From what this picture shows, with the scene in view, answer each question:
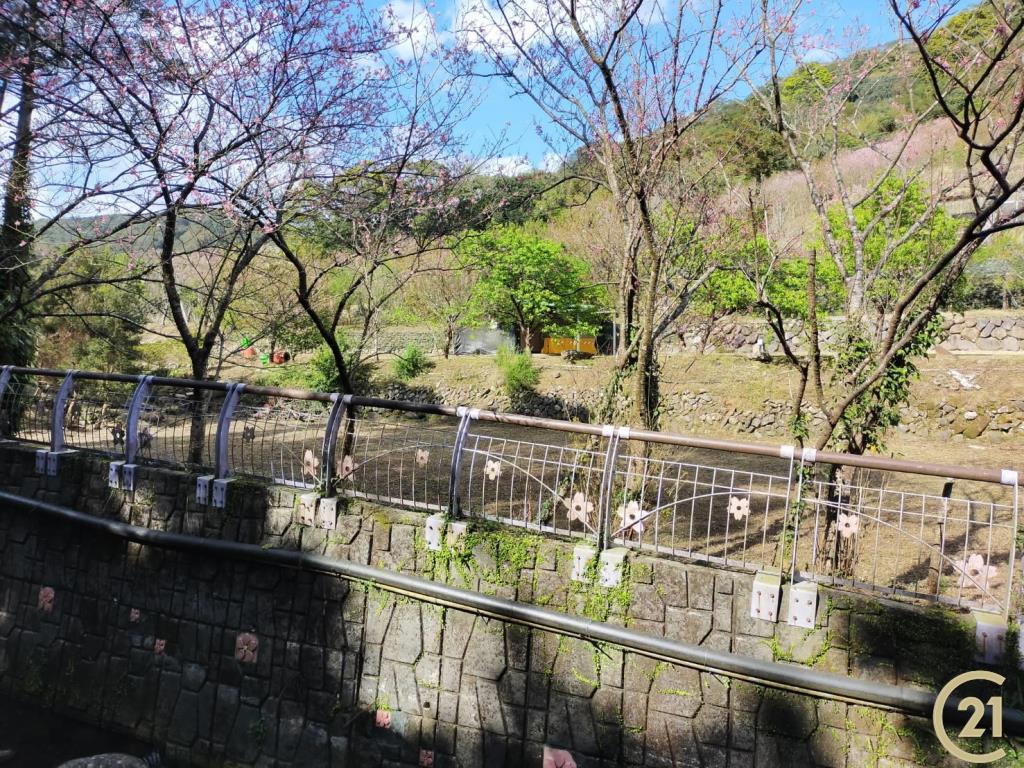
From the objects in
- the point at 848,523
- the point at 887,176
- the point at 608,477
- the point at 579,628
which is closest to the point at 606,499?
the point at 608,477

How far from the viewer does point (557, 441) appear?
12.3m

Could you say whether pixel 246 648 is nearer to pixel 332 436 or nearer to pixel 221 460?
pixel 221 460

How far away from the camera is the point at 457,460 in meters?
4.43

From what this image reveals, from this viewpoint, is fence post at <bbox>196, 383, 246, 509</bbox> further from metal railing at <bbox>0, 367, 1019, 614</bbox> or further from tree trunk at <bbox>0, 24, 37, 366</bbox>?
tree trunk at <bbox>0, 24, 37, 366</bbox>

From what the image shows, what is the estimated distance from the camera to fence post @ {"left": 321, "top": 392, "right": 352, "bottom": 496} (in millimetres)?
4812

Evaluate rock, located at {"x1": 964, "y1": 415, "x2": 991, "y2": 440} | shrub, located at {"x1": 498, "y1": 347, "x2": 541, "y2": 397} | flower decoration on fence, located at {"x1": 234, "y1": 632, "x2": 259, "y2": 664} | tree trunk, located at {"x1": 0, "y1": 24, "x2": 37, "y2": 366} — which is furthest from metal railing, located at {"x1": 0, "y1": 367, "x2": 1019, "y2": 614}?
shrub, located at {"x1": 498, "y1": 347, "x2": 541, "y2": 397}

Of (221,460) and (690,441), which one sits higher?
(690,441)

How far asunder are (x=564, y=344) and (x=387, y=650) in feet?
65.2

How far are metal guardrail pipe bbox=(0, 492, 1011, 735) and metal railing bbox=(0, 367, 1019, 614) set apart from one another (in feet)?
1.55

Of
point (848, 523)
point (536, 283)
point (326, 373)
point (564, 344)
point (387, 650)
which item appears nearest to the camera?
point (848, 523)

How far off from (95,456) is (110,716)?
81.1 inches

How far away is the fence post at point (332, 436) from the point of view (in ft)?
15.8

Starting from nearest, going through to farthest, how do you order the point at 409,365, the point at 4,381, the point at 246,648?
the point at 246,648
the point at 4,381
the point at 409,365

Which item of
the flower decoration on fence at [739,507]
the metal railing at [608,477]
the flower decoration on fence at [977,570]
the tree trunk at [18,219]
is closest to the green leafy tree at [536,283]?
the tree trunk at [18,219]
